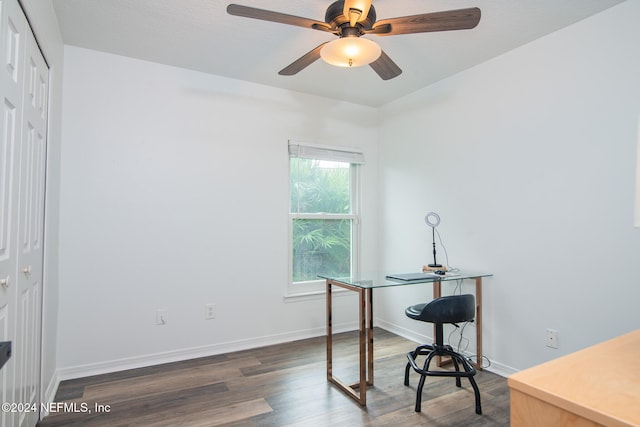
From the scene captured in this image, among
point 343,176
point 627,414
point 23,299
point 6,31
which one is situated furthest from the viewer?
point 343,176

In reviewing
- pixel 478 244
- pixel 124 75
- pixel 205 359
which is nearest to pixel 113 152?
pixel 124 75

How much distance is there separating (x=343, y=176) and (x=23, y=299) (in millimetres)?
2963

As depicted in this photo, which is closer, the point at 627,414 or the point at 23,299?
the point at 627,414

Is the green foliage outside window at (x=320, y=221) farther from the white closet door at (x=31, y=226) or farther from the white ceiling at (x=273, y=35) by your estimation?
the white closet door at (x=31, y=226)

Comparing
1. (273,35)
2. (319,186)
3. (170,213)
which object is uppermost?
(273,35)

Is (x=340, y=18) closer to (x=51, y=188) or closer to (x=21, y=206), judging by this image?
(x=21, y=206)

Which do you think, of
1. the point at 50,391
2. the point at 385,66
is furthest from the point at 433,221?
the point at 50,391

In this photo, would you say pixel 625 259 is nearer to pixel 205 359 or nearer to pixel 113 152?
pixel 205 359

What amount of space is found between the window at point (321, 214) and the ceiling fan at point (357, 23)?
68.4 inches

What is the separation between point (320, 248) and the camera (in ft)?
12.2

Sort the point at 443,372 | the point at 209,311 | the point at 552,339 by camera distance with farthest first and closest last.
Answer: the point at 209,311 < the point at 552,339 < the point at 443,372

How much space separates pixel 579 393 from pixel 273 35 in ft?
8.50

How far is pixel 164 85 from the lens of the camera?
2.97 m

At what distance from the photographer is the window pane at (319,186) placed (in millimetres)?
3605
